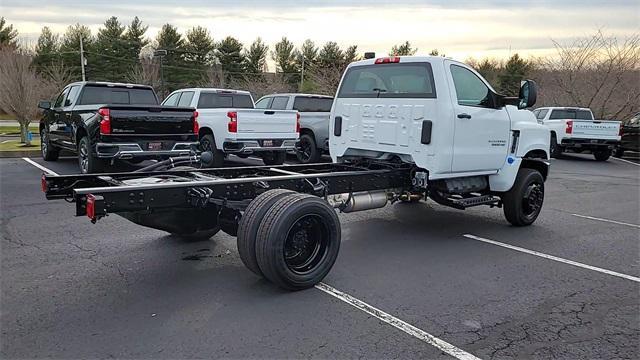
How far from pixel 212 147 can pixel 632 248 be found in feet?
29.0

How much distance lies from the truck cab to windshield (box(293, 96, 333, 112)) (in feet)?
23.2

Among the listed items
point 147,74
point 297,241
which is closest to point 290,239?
point 297,241

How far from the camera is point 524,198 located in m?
7.30

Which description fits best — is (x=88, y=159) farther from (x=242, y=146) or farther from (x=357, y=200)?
(x=357, y=200)

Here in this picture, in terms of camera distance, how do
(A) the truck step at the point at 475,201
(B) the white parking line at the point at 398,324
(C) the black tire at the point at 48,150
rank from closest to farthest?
(B) the white parking line at the point at 398,324 → (A) the truck step at the point at 475,201 → (C) the black tire at the point at 48,150

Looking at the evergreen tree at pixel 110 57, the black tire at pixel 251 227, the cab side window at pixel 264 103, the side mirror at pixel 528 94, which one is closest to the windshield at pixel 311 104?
the cab side window at pixel 264 103

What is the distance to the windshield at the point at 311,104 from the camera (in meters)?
14.2

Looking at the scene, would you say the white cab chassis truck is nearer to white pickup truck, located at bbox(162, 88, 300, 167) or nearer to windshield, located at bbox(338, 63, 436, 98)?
windshield, located at bbox(338, 63, 436, 98)

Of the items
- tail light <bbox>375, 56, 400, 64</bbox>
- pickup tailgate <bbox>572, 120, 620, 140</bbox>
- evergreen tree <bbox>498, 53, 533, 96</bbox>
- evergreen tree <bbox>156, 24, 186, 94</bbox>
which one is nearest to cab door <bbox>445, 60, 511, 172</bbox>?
tail light <bbox>375, 56, 400, 64</bbox>

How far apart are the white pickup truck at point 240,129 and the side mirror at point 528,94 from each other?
6.38 metres

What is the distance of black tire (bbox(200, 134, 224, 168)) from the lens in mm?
12000

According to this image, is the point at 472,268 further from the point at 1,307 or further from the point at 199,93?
the point at 199,93

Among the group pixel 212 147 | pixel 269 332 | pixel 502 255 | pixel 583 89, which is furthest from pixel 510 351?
→ pixel 583 89

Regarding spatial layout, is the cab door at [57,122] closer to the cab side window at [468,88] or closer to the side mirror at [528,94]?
the cab side window at [468,88]
